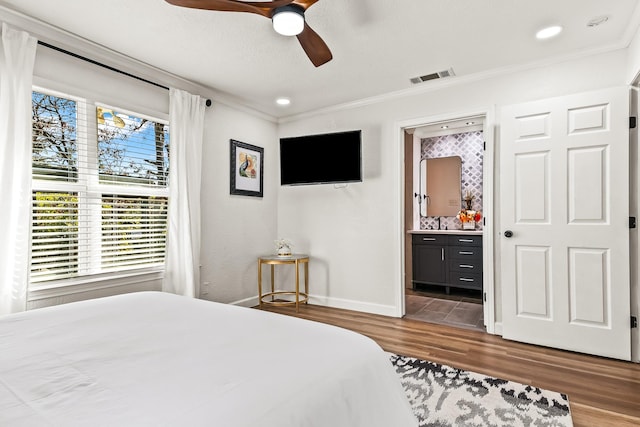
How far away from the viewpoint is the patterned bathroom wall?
5.30 metres

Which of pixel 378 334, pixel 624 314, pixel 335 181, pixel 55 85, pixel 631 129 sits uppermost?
pixel 55 85

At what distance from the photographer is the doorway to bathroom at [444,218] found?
15.6 ft

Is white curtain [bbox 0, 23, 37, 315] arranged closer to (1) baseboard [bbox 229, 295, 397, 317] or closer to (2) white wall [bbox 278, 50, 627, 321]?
(1) baseboard [bbox 229, 295, 397, 317]

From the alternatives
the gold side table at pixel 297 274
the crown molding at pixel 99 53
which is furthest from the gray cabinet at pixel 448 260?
the crown molding at pixel 99 53

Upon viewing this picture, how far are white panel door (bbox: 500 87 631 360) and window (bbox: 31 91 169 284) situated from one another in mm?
3193

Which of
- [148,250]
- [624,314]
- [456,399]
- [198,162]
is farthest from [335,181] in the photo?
[624,314]

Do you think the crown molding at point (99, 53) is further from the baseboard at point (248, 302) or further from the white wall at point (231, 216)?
the baseboard at point (248, 302)

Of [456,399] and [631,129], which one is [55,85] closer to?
[456,399]

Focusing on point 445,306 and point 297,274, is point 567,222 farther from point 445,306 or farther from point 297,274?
point 297,274

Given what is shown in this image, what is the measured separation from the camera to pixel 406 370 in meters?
2.45

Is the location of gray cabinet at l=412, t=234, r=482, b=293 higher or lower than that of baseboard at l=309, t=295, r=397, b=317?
higher

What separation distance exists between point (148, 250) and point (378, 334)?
2.25 m

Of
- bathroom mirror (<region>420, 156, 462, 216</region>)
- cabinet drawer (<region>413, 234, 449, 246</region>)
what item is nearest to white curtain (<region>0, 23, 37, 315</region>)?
cabinet drawer (<region>413, 234, 449, 246</region>)

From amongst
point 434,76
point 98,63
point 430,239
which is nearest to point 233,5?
point 98,63
